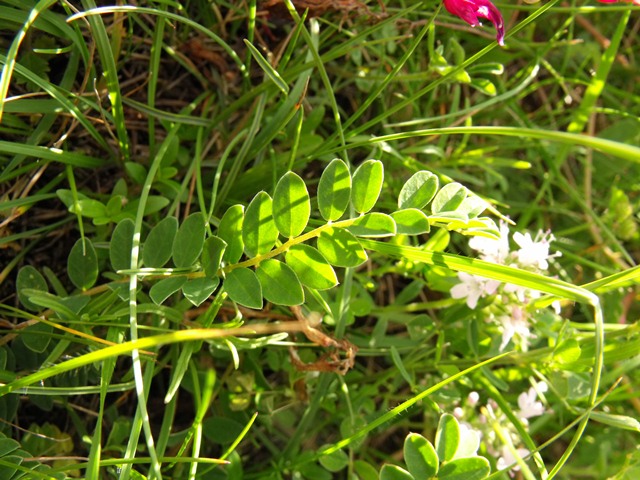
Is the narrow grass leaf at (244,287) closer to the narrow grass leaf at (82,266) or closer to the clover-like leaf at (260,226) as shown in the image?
the clover-like leaf at (260,226)

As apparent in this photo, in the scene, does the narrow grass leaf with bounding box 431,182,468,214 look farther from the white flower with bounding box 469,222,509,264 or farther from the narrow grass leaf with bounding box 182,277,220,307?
the narrow grass leaf with bounding box 182,277,220,307

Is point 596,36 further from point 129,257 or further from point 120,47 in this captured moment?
point 129,257

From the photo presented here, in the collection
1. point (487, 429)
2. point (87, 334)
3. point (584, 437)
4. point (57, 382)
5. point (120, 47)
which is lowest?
point (584, 437)

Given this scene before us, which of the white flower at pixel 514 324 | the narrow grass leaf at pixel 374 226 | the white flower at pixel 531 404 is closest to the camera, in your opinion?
the narrow grass leaf at pixel 374 226

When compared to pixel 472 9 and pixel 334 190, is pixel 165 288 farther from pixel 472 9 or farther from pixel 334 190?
pixel 472 9

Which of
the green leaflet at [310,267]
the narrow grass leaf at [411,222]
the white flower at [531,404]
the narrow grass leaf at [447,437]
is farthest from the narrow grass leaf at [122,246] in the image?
the white flower at [531,404]

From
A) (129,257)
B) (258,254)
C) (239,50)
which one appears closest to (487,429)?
(258,254)
